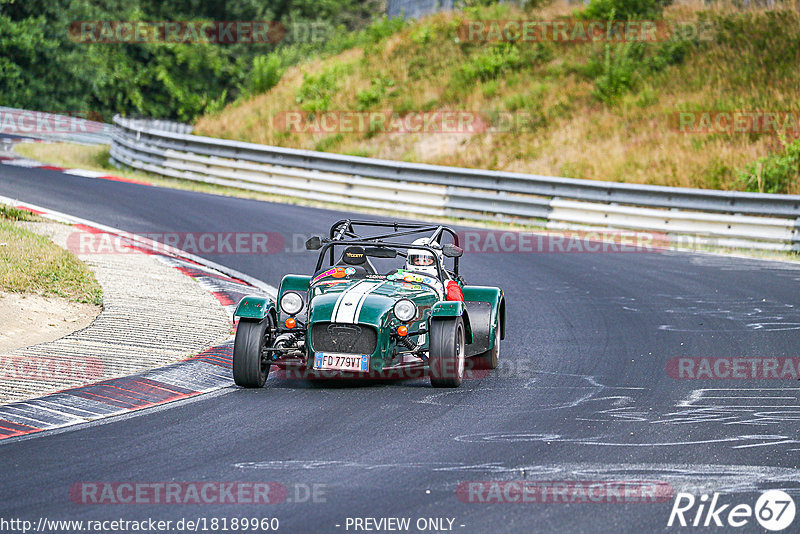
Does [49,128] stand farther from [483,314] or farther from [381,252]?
[483,314]

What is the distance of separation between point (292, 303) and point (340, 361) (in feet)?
3.05

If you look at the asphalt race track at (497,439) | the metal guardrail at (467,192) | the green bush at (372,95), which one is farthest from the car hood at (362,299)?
the green bush at (372,95)

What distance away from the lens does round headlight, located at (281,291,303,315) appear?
9.02 metres

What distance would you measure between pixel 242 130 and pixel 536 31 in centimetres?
915

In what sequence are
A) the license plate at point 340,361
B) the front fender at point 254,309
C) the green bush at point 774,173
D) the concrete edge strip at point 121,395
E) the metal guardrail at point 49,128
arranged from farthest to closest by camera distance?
the metal guardrail at point 49,128 → the green bush at point 774,173 → the front fender at point 254,309 → the license plate at point 340,361 → the concrete edge strip at point 121,395

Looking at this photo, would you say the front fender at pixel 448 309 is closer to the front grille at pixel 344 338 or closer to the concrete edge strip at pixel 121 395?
the front grille at pixel 344 338

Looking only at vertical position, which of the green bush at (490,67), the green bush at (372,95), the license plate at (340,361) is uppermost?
the green bush at (490,67)

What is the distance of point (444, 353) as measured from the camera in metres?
8.48

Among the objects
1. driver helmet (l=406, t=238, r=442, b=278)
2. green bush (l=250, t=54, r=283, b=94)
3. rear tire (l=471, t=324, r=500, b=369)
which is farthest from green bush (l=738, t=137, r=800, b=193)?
green bush (l=250, t=54, r=283, b=94)

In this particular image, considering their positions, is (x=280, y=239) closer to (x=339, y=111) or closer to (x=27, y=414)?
(x=27, y=414)

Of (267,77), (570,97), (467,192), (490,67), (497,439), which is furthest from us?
(267,77)

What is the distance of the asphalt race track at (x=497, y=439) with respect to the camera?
18.2 ft

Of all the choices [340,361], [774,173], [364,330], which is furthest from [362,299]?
[774,173]

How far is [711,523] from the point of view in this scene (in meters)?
5.41
